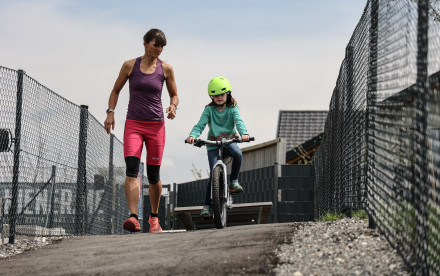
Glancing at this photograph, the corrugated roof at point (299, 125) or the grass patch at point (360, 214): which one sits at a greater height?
the corrugated roof at point (299, 125)

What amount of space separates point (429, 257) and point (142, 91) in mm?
4467

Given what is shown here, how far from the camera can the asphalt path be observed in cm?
435

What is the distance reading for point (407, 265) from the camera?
12.4 feet

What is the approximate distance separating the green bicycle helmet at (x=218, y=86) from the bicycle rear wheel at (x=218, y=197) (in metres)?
0.81

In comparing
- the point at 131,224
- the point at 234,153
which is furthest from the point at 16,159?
the point at 234,153

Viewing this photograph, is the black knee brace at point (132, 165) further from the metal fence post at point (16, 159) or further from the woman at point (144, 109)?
the metal fence post at point (16, 159)

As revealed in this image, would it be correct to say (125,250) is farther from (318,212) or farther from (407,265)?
(318,212)

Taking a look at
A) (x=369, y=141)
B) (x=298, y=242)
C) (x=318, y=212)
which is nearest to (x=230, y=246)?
(x=298, y=242)

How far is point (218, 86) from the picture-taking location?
7312 mm

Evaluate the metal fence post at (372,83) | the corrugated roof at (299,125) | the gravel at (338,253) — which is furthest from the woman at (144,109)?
the corrugated roof at (299,125)

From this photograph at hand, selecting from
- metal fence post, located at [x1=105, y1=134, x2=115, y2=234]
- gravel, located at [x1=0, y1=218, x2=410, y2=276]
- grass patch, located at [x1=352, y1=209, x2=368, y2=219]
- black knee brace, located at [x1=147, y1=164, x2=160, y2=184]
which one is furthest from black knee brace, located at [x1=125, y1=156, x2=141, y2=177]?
metal fence post, located at [x1=105, y1=134, x2=115, y2=234]

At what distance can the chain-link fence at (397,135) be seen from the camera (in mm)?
3592

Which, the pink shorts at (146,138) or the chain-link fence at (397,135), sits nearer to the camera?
the chain-link fence at (397,135)

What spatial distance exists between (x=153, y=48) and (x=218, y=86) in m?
0.83
